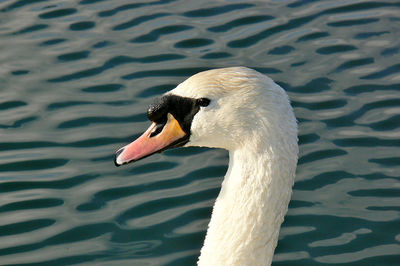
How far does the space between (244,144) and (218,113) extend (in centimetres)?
24

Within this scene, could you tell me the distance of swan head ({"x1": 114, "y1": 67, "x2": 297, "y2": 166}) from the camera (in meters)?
4.33

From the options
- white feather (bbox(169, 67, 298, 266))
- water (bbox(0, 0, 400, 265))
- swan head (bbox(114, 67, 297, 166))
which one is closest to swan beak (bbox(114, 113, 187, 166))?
swan head (bbox(114, 67, 297, 166))

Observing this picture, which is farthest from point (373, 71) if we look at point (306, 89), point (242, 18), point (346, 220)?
point (346, 220)

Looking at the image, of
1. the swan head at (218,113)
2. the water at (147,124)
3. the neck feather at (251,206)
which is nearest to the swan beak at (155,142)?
the swan head at (218,113)

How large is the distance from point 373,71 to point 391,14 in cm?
146

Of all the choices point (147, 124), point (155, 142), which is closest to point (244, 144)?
point (155, 142)

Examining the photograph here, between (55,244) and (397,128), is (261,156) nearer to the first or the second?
(55,244)

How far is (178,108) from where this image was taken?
4.62 m

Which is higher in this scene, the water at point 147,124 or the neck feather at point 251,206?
the neck feather at point 251,206

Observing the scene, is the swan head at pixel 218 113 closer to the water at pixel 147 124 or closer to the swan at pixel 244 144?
the swan at pixel 244 144

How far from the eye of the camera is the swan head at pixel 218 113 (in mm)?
4332

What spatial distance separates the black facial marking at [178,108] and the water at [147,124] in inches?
85.2

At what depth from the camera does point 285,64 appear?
9.25 meters

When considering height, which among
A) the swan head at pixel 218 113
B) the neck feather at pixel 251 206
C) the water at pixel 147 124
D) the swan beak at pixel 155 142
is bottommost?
the water at pixel 147 124
